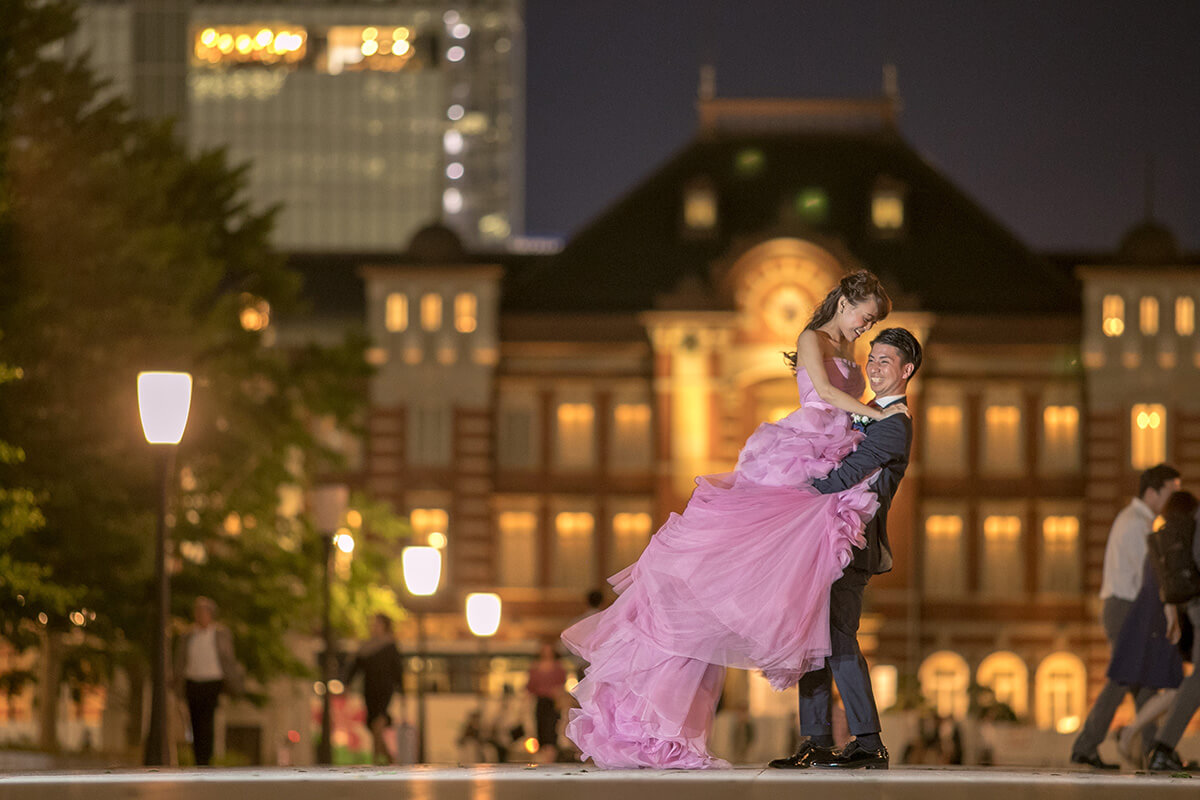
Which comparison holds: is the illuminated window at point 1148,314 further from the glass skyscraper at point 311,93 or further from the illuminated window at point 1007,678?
the glass skyscraper at point 311,93

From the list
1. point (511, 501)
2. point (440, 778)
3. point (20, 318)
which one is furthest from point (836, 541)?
point (511, 501)

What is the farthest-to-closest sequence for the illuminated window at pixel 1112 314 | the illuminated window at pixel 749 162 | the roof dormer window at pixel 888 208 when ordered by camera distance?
the illuminated window at pixel 749 162 < the roof dormer window at pixel 888 208 < the illuminated window at pixel 1112 314

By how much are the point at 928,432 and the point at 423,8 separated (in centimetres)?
6899

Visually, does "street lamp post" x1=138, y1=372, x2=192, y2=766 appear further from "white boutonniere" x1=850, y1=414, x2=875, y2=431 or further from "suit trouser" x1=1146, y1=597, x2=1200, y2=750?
"suit trouser" x1=1146, y1=597, x2=1200, y2=750

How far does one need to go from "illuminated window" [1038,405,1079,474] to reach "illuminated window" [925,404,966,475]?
1.88m

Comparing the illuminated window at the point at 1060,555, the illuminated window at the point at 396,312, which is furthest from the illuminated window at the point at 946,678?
the illuminated window at the point at 396,312

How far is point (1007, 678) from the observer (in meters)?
49.9

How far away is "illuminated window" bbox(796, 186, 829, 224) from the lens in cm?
5260

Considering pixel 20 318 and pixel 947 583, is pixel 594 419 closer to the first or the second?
pixel 947 583

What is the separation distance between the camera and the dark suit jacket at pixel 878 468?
9516mm

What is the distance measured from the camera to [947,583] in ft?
166

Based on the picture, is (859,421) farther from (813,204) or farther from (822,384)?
(813,204)

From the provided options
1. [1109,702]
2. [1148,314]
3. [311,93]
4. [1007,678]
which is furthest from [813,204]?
[311,93]

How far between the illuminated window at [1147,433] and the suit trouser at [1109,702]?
37.5 metres
